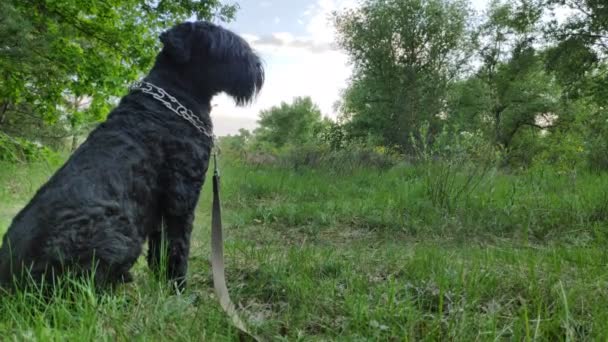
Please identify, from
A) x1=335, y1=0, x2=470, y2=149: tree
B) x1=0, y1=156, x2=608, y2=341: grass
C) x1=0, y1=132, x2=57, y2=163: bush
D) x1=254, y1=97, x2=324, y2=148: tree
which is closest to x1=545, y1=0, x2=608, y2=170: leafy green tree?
x1=0, y1=156, x2=608, y2=341: grass

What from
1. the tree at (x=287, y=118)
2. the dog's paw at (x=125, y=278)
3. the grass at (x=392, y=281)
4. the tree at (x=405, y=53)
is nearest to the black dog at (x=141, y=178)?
the dog's paw at (x=125, y=278)

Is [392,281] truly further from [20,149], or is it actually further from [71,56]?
[20,149]

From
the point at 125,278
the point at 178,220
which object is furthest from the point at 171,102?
the point at 125,278

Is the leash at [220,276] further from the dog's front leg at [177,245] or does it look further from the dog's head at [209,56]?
the dog's head at [209,56]

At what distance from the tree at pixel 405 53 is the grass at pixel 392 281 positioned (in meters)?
17.4

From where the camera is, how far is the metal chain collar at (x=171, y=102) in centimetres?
285

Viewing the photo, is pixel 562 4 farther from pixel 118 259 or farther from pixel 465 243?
pixel 118 259

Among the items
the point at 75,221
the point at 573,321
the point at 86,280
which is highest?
the point at 75,221

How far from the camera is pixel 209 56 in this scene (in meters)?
3.20

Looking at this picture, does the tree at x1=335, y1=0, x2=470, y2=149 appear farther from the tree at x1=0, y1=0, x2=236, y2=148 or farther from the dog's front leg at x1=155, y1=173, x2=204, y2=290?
the dog's front leg at x1=155, y1=173, x2=204, y2=290

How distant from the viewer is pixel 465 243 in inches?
181

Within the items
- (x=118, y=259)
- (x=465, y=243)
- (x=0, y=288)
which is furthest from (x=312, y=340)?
(x=465, y=243)

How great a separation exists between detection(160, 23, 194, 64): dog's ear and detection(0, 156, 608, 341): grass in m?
1.59

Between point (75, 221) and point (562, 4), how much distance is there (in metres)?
10.6
